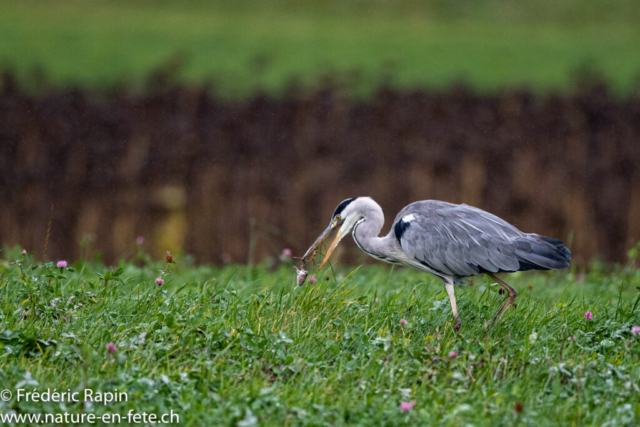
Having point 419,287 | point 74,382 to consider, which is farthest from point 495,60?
point 74,382

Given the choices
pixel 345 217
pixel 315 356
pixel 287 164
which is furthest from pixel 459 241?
pixel 287 164

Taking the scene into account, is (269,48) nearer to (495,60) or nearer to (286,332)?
(495,60)

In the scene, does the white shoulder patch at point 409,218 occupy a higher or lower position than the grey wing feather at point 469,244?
higher

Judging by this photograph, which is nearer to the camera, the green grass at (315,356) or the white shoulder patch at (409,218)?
the green grass at (315,356)

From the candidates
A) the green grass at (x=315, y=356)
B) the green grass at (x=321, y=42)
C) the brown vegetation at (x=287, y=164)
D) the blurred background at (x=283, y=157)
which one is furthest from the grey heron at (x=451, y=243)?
the green grass at (x=321, y=42)

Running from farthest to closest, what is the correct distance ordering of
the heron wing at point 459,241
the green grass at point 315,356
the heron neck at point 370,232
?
the heron neck at point 370,232
the heron wing at point 459,241
the green grass at point 315,356

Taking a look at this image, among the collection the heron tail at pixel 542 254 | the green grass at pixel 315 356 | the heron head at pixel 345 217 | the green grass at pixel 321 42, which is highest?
the green grass at pixel 321 42

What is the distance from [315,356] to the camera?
4230 mm

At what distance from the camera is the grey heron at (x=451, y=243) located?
500cm

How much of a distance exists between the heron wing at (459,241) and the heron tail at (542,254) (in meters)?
0.01

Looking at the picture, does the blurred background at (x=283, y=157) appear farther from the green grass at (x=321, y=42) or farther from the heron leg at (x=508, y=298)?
the heron leg at (x=508, y=298)

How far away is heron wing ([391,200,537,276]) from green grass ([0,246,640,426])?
0.32m

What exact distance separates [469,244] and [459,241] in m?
0.07

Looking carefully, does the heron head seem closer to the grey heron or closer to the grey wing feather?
the grey heron
